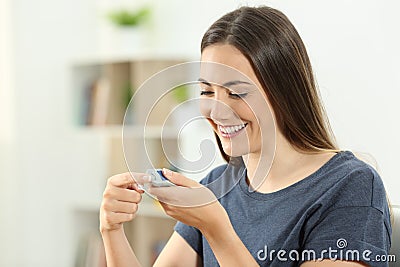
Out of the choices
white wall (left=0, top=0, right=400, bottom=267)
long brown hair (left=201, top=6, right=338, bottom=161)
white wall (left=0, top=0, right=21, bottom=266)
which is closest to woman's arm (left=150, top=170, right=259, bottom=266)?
long brown hair (left=201, top=6, right=338, bottom=161)

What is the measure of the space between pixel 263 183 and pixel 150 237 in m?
1.79

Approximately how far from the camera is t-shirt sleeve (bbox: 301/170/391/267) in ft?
3.64

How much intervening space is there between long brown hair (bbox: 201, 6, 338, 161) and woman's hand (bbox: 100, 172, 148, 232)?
271mm

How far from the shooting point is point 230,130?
1110mm

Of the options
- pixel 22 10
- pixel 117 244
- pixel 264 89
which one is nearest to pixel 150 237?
pixel 22 10

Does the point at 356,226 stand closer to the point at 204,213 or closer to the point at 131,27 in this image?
the point at 204,213

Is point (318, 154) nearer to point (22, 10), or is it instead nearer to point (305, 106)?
point (305, 106)

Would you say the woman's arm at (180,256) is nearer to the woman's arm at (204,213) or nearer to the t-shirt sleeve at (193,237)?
the t-shirt sleeve at (193,237)

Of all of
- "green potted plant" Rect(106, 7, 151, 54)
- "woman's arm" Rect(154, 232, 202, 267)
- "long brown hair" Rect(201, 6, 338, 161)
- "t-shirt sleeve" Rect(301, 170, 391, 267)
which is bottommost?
"woman's arm" Rect(154, 232, 202, 267)

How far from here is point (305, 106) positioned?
1206 millimetres

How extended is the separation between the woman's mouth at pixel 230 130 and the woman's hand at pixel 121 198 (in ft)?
0.52

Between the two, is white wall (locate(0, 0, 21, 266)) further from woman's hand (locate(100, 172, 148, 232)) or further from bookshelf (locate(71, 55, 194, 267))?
woman's hand (locate(100, 172, 148, 232))

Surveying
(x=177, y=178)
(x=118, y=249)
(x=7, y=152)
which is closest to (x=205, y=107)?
(x=177, y=178)

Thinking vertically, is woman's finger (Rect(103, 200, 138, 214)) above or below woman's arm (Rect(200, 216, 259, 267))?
above
